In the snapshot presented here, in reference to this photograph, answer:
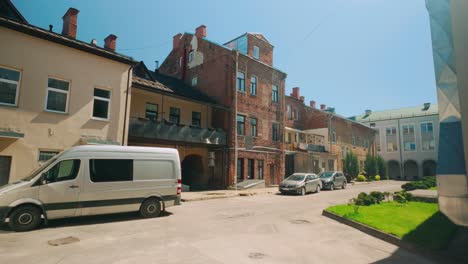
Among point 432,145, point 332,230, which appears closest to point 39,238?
point 332,230

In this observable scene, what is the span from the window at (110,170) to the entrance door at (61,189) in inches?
18.2

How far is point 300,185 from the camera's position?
19641 millimetres

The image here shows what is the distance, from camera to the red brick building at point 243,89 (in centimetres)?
2392

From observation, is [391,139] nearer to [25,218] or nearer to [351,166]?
[351,166]

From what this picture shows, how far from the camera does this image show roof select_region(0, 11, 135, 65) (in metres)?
11.8

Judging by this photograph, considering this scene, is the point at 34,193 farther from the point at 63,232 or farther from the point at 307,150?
the point at 307,150

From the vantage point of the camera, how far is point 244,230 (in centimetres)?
845

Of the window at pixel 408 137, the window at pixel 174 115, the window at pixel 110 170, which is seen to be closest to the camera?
the window at pixel 110 170

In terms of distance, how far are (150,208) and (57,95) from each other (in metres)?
7.60

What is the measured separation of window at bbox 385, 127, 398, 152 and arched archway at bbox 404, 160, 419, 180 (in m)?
3.49

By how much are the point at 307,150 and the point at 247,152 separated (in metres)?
11.1

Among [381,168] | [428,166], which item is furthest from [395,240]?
[428,166]

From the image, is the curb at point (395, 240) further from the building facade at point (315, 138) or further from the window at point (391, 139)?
the window at point (391, 139)

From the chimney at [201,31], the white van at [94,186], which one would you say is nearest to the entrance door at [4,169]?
the white van at [94,186]
